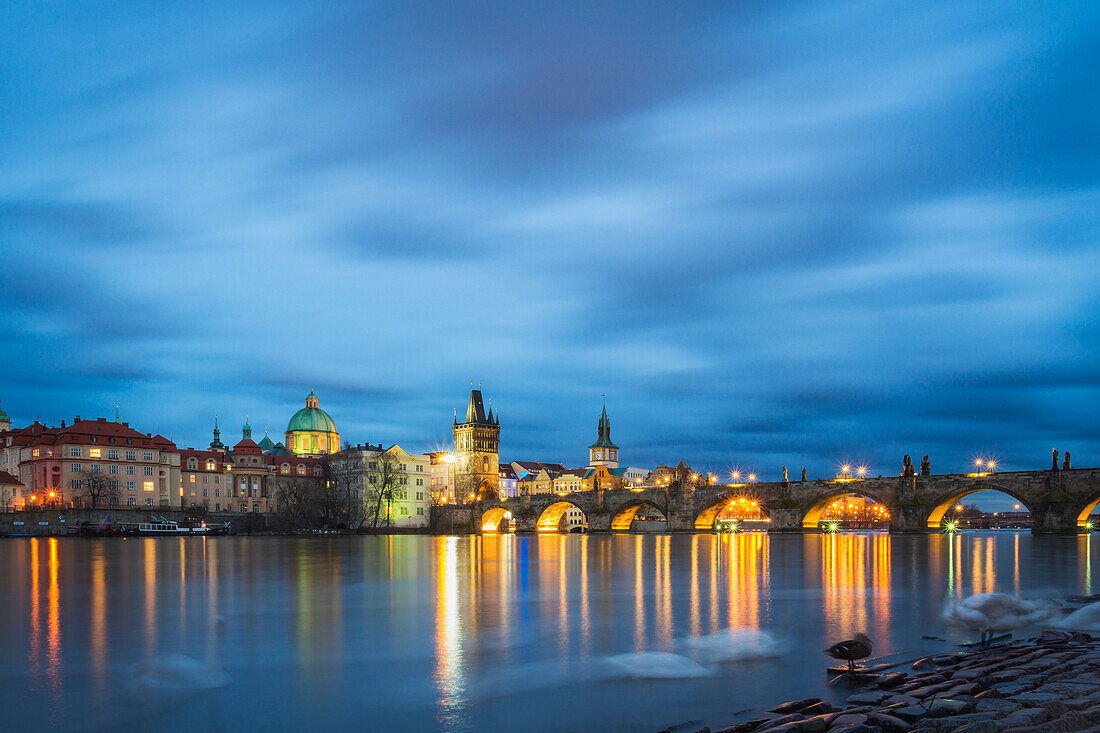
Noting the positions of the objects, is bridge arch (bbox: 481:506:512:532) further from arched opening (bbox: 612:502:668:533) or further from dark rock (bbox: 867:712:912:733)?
dark rock (bbox: 867:712:912:733)

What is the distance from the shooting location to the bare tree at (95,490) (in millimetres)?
88688

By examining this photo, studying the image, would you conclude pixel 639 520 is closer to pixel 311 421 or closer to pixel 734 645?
pixel 311 421

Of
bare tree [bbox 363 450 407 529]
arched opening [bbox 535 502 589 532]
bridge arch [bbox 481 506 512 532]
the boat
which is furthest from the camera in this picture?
bridge arch [bbox 481 506 512 532]

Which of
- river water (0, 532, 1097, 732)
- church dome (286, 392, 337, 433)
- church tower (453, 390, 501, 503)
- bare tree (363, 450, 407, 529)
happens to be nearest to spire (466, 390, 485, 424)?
church tower (453, 390, 501, 503)

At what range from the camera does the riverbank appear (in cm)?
805

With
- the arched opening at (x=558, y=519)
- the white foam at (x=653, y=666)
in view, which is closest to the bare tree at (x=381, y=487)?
the arched opening at (x=558, y=519)

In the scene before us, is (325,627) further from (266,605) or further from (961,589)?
(961,589)

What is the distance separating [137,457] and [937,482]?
8036cm

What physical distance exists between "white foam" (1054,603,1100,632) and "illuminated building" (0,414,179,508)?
9118cm

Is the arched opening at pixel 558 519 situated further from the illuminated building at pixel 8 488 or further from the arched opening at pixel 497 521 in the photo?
the illuminated building at pixel 8 488

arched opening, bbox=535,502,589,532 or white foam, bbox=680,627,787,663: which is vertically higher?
white foam, bbox=680,627,787,663

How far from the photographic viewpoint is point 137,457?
96938mm

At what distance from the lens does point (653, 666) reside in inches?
493

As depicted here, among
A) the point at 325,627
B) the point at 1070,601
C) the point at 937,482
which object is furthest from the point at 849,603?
the point at 937,482
